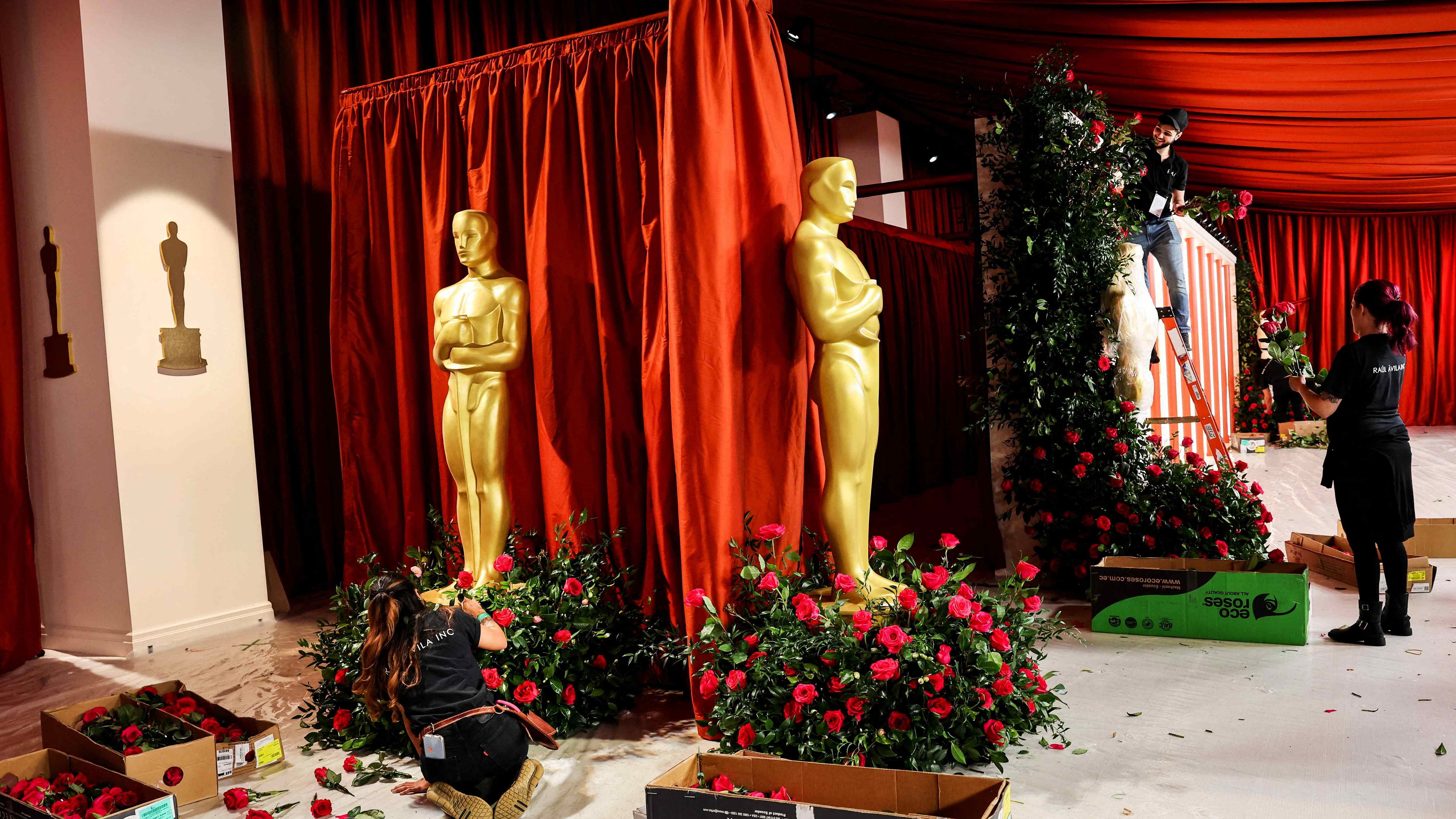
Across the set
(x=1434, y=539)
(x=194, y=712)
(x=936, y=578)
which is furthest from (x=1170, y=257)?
(x=194, y=712)

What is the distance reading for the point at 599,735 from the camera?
312cm

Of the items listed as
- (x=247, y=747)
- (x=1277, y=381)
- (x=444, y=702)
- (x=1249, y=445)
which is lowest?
(x=247, y=747)

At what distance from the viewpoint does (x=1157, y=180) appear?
5.05 metres

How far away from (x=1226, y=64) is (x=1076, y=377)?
2224mm

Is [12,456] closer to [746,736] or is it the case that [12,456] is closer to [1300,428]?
[746,736]

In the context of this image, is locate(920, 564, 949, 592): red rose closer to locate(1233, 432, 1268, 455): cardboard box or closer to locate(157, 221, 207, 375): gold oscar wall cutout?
locate(157, 221, 207, 375): gold oscar wall cutout

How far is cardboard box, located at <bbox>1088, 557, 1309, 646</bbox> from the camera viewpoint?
12.2ft

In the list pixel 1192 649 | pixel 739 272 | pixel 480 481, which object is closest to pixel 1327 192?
pixel 1192 649

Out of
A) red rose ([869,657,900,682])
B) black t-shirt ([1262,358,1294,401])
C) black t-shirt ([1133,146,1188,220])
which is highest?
black t-shirt ([1133,146,1188,220])

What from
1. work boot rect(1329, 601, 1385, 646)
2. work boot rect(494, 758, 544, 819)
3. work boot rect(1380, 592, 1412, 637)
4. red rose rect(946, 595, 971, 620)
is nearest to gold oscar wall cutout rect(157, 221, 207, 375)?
work boot rect(494, 758, 544, 819)

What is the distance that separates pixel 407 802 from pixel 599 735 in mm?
650

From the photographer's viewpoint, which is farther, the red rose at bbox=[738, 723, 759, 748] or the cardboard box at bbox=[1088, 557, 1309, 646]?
the cardboard box at bbox=[1088, 557, 1309, 646]

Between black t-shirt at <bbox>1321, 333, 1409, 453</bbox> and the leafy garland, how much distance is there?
3.29 ft

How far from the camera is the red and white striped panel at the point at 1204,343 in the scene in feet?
20.0
